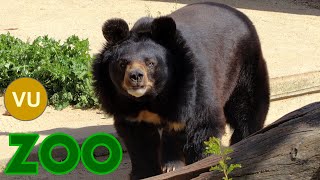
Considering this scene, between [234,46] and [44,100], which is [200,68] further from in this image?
[44,100]

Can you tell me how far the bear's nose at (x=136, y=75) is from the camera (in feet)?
17.1

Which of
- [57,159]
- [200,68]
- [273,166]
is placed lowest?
[57,159]

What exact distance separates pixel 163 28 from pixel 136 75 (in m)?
0.47

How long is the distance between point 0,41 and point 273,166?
532 cm

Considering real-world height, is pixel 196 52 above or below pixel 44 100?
above

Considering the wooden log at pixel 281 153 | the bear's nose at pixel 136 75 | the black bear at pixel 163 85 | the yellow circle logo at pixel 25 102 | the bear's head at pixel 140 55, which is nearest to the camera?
the wooden log at pixel 281 153

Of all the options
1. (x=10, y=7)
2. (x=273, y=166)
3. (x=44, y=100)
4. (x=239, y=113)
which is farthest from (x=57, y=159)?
(x=10, y=7)

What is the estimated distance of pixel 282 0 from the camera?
13.6 m

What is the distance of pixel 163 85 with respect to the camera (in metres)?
5.49

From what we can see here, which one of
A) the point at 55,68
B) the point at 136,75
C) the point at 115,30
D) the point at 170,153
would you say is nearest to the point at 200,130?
the point at 170,153

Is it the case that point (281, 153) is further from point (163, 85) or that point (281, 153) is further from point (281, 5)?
point (281, 5)

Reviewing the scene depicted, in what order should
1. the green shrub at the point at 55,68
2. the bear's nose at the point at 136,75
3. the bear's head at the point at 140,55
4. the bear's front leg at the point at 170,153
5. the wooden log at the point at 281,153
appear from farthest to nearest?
the green shrub at the point at 55,68, the bear's front leg at the point at 170,153, the bear's head at the point at 140,55, the bear's nose at the point at 136,75, the wooden log at the point at 281,153

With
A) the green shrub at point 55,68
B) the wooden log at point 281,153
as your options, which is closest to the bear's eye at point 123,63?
the wooden log at point 281,153

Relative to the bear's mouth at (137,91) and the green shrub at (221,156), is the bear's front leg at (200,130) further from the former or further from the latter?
the green shrub at (221,156)
